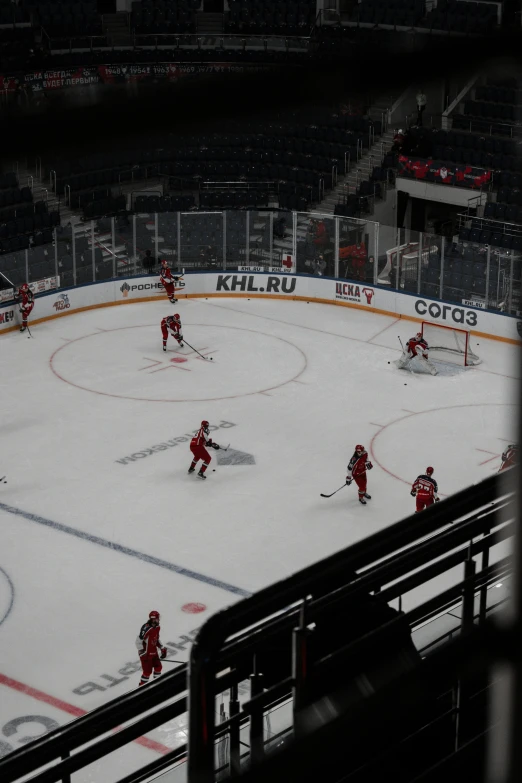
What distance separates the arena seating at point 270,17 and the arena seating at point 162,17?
1168mm

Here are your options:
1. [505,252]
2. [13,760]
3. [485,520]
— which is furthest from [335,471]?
[485,520]

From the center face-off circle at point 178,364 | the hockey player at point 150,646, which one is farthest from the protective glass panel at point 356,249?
the hockey player at point 150,646

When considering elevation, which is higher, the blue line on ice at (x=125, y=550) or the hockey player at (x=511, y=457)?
the hockey player at (x=511, y=457)

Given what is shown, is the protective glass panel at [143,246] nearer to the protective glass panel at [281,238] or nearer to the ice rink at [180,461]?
the ice rink at [180,461]

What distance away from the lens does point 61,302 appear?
25047mm

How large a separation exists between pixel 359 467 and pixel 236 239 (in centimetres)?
1202

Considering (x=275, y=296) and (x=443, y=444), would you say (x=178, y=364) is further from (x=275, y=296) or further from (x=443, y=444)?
(x=443, y=444)

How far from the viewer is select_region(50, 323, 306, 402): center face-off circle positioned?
20641 mm

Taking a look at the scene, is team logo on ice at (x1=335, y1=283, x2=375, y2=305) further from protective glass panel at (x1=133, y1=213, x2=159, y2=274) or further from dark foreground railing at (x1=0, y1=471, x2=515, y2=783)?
dark foreground railing at (x1=0, y1=471, x2=515, y2=783)

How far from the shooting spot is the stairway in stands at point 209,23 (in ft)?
114

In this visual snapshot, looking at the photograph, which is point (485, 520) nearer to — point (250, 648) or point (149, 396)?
point (250, 648)

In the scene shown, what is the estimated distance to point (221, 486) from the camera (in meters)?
16.6

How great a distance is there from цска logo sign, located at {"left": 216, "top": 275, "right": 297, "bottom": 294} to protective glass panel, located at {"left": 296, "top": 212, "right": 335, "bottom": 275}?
0.42m

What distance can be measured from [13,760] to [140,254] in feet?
74.6
